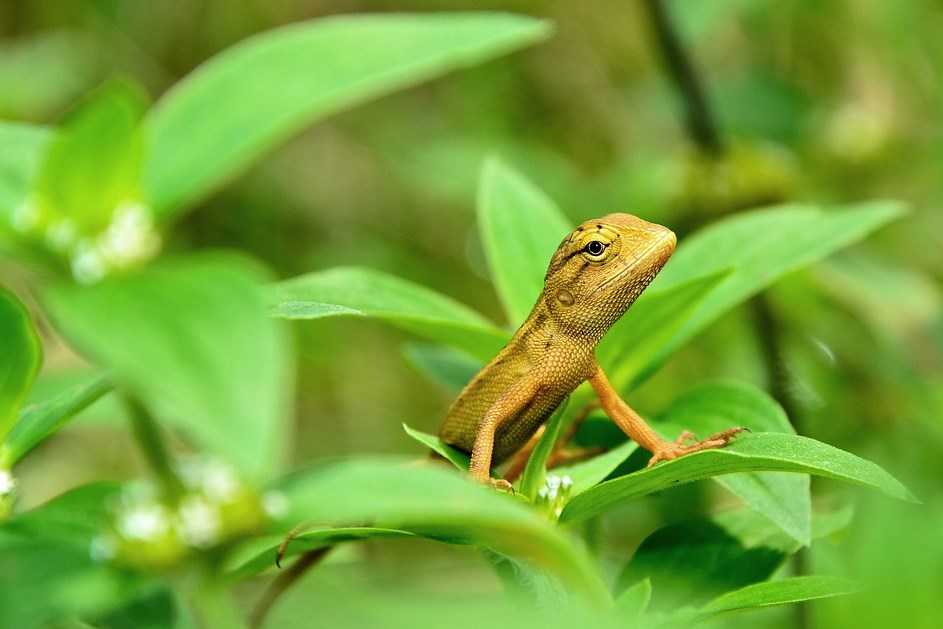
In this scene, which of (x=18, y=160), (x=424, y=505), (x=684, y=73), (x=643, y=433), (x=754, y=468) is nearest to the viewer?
(x=424, y=505)

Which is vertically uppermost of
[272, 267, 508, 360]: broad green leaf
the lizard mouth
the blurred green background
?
[272, 267, 508, 360]: broad green leaf

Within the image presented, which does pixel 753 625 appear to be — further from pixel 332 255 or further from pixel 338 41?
pixel 332 255

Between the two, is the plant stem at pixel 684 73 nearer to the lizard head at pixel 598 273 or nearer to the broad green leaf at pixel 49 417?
the lizard head at pixel 598 273

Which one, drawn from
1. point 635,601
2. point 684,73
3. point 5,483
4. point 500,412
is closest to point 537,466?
point 635,601

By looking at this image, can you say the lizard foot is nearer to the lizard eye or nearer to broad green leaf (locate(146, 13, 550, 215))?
the lizard eye

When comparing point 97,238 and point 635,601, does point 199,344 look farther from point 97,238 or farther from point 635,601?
point 635,601

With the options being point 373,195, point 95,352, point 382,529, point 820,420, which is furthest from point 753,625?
point 373,195

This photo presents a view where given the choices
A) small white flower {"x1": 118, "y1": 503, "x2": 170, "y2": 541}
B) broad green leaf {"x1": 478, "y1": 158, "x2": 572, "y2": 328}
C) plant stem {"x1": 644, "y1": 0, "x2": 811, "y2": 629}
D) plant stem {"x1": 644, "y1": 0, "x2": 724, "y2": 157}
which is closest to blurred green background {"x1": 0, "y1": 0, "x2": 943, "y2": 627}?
plant stem {"x1": 644, "y1": 0, "x2": 811, "y2": 629}
